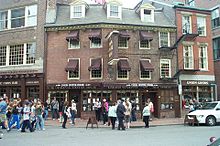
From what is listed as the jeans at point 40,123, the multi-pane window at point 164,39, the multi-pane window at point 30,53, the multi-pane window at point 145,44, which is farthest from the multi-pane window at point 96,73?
the jeans at point 40,123

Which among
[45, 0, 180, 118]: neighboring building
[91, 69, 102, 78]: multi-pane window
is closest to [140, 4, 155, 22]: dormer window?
[45, 0, 180, 118]: neighboring building

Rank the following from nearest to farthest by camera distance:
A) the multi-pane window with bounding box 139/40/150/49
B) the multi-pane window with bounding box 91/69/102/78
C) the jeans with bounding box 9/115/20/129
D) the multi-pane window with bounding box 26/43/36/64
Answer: the jeans with bounding box 9/115/20/129 → the multi-pane window with bounding box 91/69/102/78 → the multi-pane window with bounding box 139/40/150/49 → the multi-pane window with bounding box 26/43/36/64

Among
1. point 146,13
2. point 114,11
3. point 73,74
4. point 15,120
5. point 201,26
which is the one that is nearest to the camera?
point 15,120

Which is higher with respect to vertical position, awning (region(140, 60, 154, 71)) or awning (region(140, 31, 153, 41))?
awning (region(140, 31, 153, 41))

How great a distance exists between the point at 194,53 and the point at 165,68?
3399 mm

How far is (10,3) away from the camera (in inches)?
1161

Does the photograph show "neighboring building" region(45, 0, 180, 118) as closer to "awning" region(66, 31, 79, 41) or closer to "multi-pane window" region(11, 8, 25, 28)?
"awning" region(66, 31, 79, 41)

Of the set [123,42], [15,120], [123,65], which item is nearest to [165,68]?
[123,65]

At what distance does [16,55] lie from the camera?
92.5ft

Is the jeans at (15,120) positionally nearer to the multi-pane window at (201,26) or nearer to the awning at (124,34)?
the awning at (124,34)

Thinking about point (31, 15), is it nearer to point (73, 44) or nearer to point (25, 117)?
point (73, 44)

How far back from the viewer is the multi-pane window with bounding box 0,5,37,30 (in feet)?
92.5

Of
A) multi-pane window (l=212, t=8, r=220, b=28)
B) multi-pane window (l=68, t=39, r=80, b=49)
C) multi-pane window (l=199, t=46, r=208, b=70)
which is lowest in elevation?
multi-pane window (l=199, t=46, r=208, b=70)

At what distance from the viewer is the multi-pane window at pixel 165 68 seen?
27453mm
